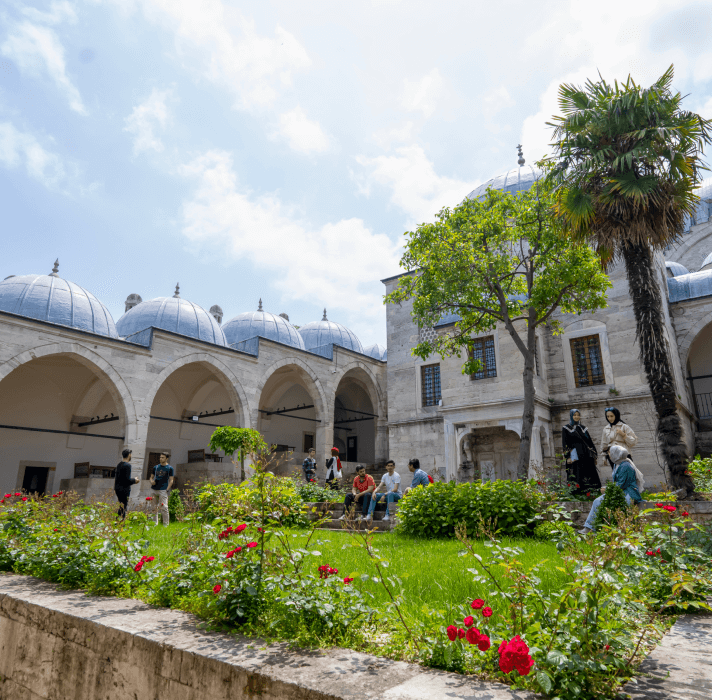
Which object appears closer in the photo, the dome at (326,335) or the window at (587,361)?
the window at (587,361)

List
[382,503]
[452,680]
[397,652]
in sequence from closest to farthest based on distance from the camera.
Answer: [452,680] < [397,652] < [382,503]

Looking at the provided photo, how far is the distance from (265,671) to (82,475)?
19471 mm

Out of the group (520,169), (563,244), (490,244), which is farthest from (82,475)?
(520,169)

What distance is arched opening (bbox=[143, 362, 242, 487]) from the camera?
20781 mm

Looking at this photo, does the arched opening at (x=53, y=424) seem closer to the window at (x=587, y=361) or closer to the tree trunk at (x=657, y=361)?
the window at (x=587, y=361)

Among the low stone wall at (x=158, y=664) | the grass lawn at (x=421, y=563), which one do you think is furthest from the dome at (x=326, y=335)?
the low stone wall at (x=158, y=664)

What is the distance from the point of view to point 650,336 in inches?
340

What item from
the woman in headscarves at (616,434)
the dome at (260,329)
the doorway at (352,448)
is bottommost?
the woman in headscarves at (616,434)

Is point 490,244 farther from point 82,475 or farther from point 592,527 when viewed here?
point 82,475

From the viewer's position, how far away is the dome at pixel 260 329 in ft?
75.7

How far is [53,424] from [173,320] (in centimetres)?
591

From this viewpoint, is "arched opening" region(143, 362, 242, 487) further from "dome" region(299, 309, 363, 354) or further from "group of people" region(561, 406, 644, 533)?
"group of people" region(561, 406, 644, 533)

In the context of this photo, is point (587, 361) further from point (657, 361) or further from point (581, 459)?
point (581, 459)

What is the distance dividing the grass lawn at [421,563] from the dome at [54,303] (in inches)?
432
